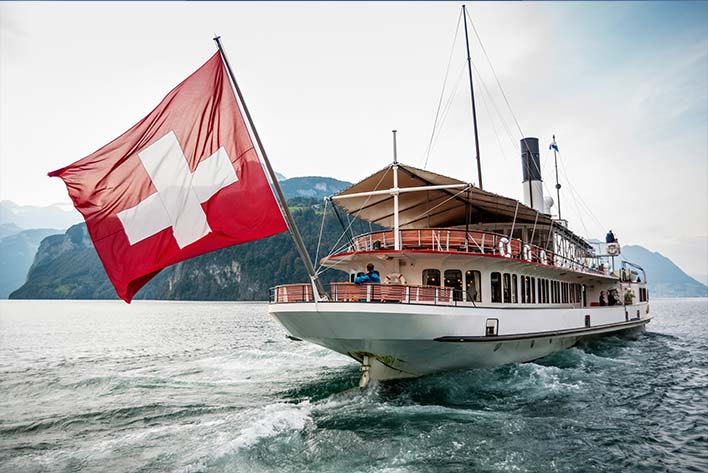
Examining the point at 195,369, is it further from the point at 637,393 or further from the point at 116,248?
the point at 637,393

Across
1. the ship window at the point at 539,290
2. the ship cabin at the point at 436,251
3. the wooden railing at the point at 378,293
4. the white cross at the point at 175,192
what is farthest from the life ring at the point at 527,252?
the white cross at the point at 175,192

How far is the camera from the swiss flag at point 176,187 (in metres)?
9.16

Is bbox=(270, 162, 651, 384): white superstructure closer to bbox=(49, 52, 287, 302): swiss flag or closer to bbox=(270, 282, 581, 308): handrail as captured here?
bbox=(270, 282, 581, 308): handrail

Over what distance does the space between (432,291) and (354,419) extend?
4356 millimetres

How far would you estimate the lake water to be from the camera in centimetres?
965

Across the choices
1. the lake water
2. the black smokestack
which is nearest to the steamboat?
the lake water

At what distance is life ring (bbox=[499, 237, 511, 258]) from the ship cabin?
0.02 m

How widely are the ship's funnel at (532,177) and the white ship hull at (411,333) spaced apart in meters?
16.2

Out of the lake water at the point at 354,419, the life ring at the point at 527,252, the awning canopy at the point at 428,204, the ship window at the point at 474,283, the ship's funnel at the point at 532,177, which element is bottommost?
the lake water at the point at 354,419

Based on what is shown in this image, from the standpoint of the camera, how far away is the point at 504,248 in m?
16.6

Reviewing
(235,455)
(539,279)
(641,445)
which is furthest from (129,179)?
(539,279)

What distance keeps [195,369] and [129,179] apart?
15814 mm

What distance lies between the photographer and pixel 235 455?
981cm

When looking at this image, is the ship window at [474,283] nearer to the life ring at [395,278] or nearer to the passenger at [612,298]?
the life ring at [395,278]
